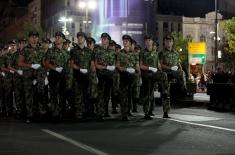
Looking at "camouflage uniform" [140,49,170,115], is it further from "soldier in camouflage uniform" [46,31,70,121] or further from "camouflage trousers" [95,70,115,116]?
"soldier in camouflage uniform" [46,31,70,121]

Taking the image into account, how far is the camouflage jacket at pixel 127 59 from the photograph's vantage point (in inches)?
548

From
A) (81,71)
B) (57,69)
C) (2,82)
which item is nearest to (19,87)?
(57,69)

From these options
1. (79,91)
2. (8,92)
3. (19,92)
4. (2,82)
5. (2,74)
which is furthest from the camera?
(2,82)

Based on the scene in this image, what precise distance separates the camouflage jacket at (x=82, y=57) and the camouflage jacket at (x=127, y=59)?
723 mm

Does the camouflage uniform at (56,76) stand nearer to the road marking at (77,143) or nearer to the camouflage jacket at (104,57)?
the camouflage jacket at (104,57)

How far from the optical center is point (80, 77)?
557 inches

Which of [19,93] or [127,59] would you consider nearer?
[127,59]

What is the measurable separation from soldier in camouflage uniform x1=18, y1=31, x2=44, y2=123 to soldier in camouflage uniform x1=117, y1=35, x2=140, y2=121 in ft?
6.33

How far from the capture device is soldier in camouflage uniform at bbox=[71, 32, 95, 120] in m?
14.0

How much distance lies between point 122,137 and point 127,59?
12.5 feet

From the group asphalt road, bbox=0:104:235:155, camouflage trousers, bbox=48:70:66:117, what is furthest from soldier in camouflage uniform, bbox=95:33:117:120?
camouflage trousers, bbox=48:70:66:117

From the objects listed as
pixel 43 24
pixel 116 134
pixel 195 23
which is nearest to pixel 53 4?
pixel 43 24

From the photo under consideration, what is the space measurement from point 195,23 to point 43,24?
102 feet

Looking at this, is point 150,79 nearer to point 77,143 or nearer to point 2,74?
point 77,143
